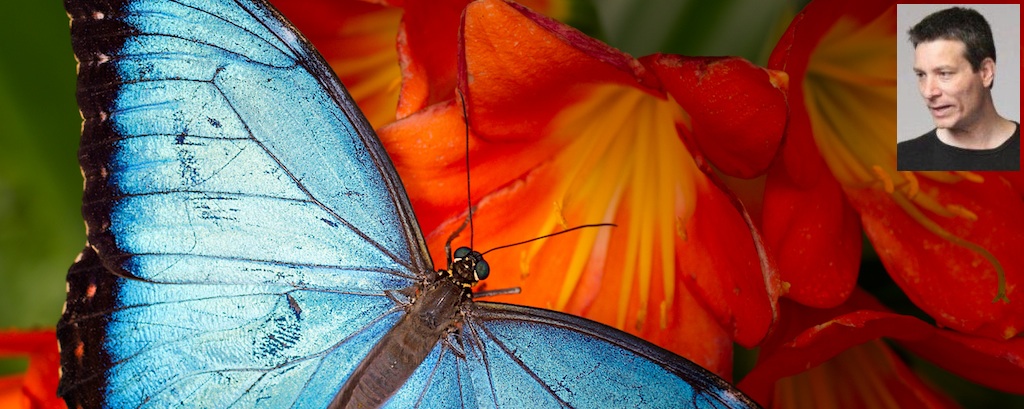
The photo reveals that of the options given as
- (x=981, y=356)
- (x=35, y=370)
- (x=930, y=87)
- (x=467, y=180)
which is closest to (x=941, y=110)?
(x=930, y=87)

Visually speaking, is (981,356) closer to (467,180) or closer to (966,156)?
(966,156)

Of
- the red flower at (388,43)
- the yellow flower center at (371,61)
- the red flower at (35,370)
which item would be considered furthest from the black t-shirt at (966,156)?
the red flower at (35,370)

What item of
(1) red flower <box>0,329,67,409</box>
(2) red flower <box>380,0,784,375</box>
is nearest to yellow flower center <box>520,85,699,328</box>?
(2) red flower <box>380,0,784,375</box>

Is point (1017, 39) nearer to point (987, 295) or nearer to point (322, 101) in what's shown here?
point (987, 295)

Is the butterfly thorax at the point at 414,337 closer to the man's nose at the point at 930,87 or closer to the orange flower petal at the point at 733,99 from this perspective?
the orange flower petal at the point at 733,99

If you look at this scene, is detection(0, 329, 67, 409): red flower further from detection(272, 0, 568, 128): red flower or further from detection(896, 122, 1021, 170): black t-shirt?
detection(896, 122, 1021, 170): black t-shirt
